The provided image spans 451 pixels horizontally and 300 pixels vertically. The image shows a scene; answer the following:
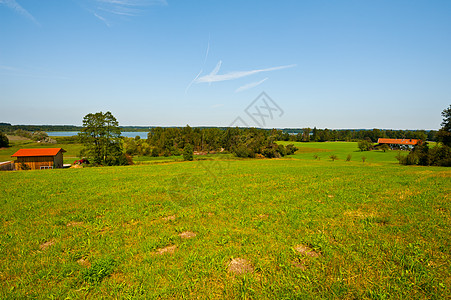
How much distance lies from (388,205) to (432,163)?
194 ft

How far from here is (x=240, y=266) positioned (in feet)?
15.9

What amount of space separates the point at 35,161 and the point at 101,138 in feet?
44.8

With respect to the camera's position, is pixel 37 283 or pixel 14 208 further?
pixel 14 208

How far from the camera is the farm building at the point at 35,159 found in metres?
41.3

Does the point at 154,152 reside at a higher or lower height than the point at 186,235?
lower

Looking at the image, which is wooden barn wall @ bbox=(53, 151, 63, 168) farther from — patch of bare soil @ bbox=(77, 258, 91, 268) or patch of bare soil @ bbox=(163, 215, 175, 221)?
patch of bare soil @ bbox=(77, 258, 91, 268)

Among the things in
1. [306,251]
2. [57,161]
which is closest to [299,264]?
[306,251]

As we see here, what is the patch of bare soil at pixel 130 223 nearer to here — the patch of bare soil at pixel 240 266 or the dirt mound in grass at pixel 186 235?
the dirt mound in grass at pixel 186 235

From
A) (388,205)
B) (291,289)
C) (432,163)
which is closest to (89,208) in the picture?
(291,289)

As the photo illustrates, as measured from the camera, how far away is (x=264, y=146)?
9619 cm

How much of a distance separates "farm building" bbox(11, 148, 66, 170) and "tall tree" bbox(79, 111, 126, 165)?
701 cm

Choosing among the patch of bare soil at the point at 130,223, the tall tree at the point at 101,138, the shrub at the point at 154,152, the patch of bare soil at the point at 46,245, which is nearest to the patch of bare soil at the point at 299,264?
the patch of bare soil at the point at 130,223

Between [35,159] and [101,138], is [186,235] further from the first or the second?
[35,159]

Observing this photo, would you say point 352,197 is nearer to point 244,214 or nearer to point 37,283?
point 244,214
